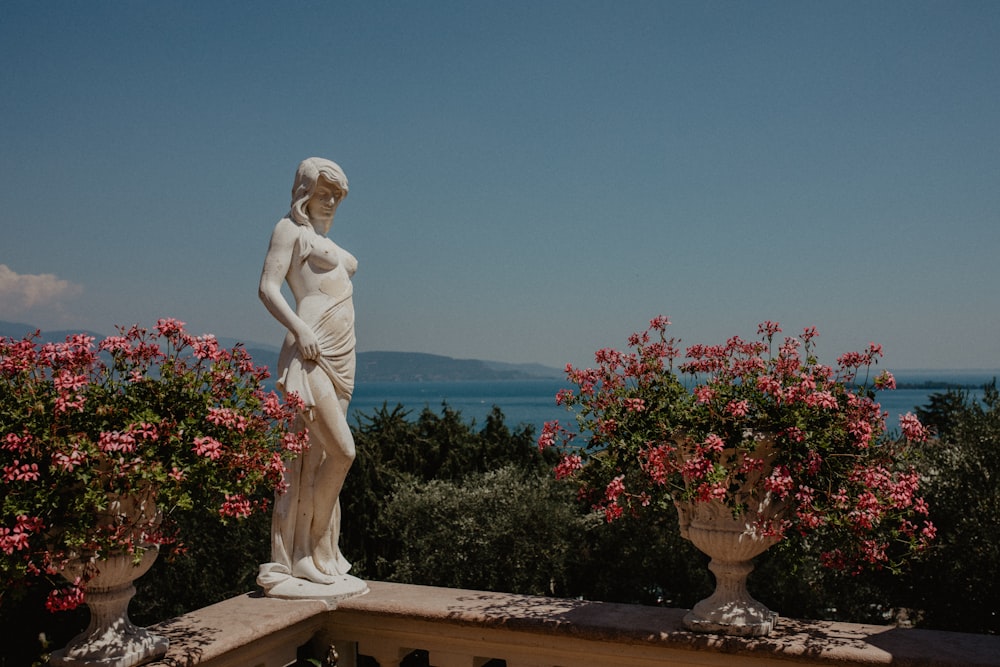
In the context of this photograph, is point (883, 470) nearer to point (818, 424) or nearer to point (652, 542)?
point (818, 424)

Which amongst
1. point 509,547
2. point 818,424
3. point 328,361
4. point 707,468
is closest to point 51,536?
point 328,361

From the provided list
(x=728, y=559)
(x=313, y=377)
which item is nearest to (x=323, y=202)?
(x=313, y=377)

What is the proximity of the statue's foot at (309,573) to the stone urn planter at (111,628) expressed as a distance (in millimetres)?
1149

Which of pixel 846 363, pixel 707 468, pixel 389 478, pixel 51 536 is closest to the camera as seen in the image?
pixel 51 536

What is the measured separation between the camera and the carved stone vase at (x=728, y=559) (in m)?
3.73

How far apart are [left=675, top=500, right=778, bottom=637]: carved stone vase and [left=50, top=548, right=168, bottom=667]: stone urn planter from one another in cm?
241

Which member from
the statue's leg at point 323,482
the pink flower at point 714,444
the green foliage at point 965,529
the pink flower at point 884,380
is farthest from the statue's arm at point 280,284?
the green foliage at point 965,529

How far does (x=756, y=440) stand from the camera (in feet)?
11.9

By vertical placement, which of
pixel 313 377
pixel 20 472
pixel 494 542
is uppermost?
pixel 313 377

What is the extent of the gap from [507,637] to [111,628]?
1817 millimetres

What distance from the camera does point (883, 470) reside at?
3566mm

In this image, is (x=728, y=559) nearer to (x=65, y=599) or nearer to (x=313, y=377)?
(x=313, y=377)

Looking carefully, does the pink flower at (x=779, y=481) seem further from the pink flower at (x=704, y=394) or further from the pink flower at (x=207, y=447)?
the pink flower at (x=207, y=447)

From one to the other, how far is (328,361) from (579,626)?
6.55ft
